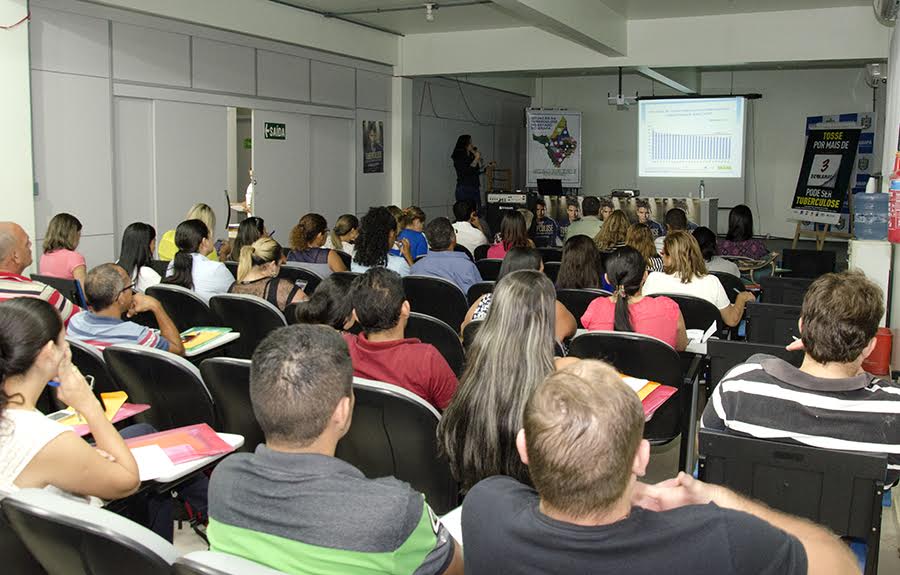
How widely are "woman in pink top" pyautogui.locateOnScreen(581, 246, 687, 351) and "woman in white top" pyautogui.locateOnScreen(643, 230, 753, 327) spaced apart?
1029 millimetres

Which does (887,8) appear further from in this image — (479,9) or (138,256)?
(138,256)

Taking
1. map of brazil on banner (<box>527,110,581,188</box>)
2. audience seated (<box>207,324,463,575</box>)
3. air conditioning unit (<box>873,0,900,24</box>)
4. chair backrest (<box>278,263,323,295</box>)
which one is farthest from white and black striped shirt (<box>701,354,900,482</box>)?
map of brazil on banner (<box>527,110,581,188</box>)

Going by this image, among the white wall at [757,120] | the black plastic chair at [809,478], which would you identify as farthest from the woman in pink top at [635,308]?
the white wall at [757,120]

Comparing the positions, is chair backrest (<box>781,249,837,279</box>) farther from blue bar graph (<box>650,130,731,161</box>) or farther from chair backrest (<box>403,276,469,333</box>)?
blue bar graph (<box>650,130,731,161</box>)

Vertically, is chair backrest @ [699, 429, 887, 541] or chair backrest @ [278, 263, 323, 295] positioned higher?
chair backrest @ [278, 263, 323, 295]

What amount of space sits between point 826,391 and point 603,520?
118 cm

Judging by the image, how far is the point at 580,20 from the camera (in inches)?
341

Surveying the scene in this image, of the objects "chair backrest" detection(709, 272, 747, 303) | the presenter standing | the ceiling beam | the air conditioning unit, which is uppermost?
the ceiling beam

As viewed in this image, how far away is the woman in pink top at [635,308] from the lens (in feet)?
12.6

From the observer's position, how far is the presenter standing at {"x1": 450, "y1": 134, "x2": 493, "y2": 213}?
13070mm

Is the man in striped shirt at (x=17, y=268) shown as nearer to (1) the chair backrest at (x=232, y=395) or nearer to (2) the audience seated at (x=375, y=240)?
(1) the chair backrest at (x=232, y=395)

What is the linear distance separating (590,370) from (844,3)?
9253mm

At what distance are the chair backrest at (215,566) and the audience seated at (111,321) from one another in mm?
2253

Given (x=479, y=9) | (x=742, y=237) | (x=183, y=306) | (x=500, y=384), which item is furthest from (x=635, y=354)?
(x=479, y=9)
